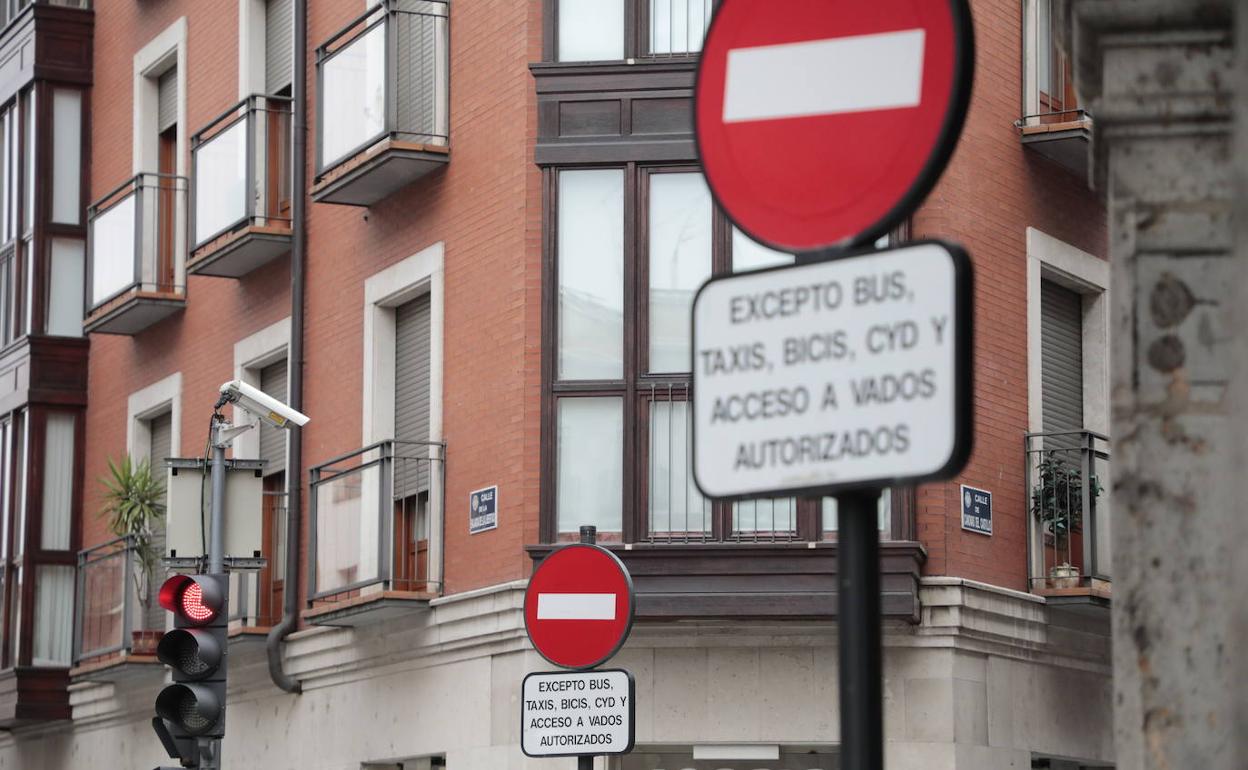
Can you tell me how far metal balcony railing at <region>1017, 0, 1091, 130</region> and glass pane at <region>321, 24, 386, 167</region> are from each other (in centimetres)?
526

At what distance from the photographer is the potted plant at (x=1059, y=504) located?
56.4 feet

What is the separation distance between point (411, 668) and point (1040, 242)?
625 cm

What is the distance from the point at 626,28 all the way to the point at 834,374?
44.5ft

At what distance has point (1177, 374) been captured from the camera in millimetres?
5535

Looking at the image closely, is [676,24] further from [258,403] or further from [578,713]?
[578,713]

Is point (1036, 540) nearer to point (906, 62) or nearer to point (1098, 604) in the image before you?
point (1098, 604)

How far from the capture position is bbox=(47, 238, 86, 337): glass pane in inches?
1019

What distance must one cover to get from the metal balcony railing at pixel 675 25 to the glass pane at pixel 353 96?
2.36m

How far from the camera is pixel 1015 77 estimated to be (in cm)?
1772

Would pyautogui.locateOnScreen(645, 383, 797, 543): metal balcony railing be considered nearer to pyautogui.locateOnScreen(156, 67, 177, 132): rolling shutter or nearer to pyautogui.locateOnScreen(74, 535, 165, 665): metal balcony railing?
pyautogui.locateOnScreen(74, 535, 165, 665): metal balcony railing

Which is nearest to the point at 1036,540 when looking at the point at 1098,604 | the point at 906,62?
the point at 1098,604

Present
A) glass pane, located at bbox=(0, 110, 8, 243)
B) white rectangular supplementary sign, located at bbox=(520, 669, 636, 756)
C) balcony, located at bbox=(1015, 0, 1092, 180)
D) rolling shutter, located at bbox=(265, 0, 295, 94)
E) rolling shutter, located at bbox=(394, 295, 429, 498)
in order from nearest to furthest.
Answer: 1. white rectangular supplementary sign, located at bbox=(520, 669, 636, 756)
2. balcony, located at bbox=(1015, 0, 1092, 180)
3. rolling shutter, located at bbox=(394, 295, 429, 498)
4. rolling shutter, located at bbox=(265, 0, 295, 94)
5. glass pane, located at bbox=(0, 110, 8, 243)

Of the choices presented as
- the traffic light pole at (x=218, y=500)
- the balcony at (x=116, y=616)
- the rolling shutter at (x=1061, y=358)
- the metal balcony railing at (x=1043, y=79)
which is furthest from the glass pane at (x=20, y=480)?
the metal balcony railing at (x=1043, y=79)

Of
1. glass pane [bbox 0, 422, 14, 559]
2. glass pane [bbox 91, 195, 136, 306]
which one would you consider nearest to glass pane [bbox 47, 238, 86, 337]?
glass pane [bbox 0, 422, 14, 559]
